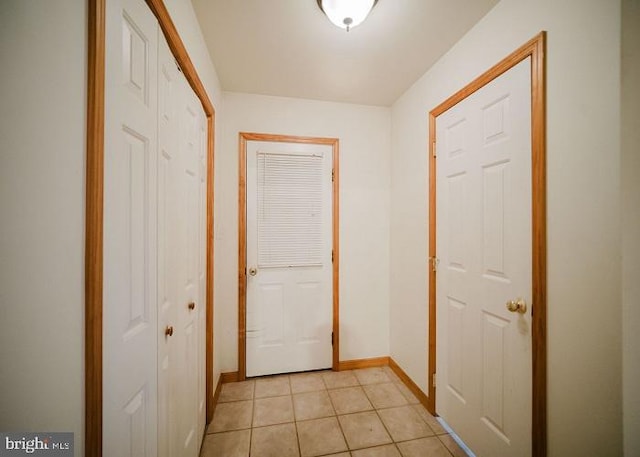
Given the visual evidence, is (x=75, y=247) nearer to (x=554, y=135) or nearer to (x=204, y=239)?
(x=204, y=239)

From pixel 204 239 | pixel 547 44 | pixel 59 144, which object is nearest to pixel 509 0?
pixel 547 44

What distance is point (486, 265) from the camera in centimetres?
138

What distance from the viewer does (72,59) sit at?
541 mm

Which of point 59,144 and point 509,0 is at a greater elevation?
point 509,0

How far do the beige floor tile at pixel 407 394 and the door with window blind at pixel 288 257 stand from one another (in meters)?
Answer: 0.67

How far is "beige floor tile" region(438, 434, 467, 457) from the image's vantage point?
1.49 meters

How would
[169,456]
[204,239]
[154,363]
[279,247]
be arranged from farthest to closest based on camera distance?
[279,247], [204,239], [169,456], [154,363]

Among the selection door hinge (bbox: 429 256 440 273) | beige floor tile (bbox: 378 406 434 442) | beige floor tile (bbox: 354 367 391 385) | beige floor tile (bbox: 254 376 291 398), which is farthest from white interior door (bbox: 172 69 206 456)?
door hinge (bbox: 429 256 440 273)

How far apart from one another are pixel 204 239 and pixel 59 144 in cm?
118

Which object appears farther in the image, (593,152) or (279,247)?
(279,247)

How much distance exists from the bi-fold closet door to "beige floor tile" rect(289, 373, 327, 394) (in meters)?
0.91

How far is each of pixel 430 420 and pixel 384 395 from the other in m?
0.37

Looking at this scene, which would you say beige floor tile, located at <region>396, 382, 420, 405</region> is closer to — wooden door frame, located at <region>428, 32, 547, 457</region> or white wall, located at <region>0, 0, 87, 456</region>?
wooden door frame, located at <region>428, 32, 547, 457</region>

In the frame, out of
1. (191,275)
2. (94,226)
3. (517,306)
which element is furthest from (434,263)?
(94,226)
